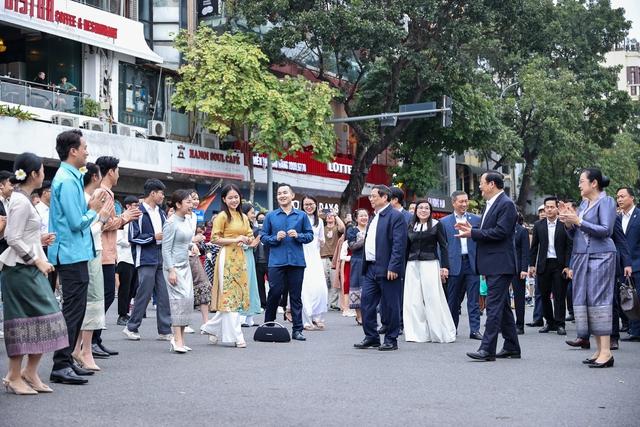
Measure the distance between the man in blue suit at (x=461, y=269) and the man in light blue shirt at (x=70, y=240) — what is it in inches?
273

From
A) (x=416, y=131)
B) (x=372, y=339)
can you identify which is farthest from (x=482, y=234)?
(x=416, y=131)

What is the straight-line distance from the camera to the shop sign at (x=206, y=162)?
3602 centimetres

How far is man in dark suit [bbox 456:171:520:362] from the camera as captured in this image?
11.4 metres

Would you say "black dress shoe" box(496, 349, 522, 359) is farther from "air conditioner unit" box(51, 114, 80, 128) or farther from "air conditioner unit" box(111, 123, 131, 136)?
"air conditioner unit" box(111, 123, 131, 136)

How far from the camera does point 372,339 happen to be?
42.5 ft

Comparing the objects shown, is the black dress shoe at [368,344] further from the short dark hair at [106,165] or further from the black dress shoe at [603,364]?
the short dark hair at [106,165]

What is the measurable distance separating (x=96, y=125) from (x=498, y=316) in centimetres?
2226

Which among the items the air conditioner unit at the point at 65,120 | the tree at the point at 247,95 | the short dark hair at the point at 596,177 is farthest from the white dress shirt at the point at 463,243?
the tree at the point at 247,95

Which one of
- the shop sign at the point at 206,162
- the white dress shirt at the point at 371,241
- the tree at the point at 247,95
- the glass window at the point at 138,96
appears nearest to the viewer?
the white dress shirt at the point at 371,241

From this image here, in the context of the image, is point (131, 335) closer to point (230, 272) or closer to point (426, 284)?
point (230, 272)

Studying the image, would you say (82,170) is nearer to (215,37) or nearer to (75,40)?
(75,40)

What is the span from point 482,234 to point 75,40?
22373mm

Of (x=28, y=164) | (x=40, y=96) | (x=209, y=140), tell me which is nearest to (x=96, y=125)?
(x=40, y=96)

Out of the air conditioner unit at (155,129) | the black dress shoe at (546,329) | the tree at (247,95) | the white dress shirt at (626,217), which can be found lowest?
the black dress shoe at (546,329)
